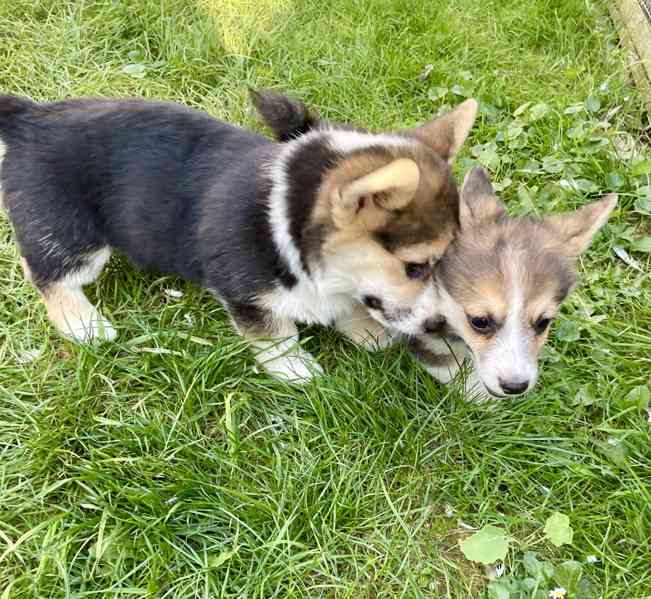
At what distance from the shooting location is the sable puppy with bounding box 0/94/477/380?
2975mm

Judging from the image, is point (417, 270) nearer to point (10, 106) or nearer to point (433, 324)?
point (433, 324)

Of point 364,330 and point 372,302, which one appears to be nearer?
point 372,302

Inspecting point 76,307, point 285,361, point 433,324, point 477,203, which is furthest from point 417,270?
point 76,307

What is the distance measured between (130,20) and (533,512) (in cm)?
476

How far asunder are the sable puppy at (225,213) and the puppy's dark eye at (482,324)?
11.0 inches

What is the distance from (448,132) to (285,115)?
0.87m

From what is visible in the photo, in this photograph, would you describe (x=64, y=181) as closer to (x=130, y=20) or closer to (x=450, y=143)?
(x=450, y=143)

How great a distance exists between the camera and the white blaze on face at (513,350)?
2770 mm

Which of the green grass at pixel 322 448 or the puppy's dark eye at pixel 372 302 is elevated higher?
the puppy's dark eye at pixel 372 302

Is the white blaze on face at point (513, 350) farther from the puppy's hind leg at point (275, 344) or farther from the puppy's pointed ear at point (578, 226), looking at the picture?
the puppy's hind leg at point (275, 344)

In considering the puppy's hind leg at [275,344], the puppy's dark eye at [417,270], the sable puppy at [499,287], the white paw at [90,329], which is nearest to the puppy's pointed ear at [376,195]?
the puppy's dark eye at [417,270]

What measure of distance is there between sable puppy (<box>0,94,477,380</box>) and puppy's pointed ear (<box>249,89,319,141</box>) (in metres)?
0.01

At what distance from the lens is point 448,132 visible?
3.29m

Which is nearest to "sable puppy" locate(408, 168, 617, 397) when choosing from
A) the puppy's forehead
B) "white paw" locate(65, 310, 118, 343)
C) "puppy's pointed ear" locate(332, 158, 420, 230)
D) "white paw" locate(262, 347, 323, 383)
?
the puppy's forehead
